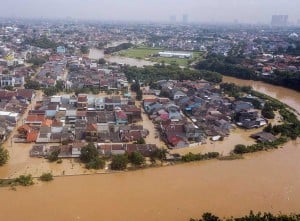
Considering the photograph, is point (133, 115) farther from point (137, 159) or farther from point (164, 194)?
point (164, 194)

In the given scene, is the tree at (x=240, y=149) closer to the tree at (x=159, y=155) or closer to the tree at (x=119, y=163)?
the tree at (x=159, y=155)

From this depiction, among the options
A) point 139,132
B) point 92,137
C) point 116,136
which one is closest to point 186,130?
point 139,132

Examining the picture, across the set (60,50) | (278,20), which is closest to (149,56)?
(60,50)

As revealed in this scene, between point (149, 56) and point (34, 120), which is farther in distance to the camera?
point (149, 56)

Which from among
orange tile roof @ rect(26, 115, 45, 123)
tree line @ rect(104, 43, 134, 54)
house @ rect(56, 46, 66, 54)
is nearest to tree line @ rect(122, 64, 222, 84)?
orange tile roof @ rect(26, 115, 45, 123)

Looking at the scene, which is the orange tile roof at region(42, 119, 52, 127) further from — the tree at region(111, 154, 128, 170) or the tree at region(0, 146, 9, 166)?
the tree at region(111, 154, 128, 170)

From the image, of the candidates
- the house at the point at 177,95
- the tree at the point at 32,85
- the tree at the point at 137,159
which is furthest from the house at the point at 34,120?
the house at the point at 177,95

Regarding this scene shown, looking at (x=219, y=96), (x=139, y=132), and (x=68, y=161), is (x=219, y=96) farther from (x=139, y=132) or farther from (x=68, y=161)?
(x=68, y=161)
